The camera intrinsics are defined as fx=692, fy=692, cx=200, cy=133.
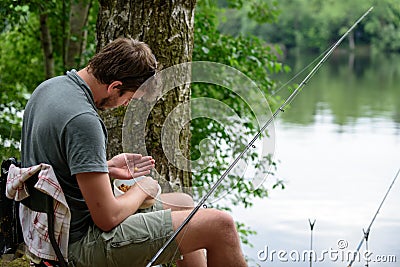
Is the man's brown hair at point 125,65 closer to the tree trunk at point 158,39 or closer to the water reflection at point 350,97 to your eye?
the tree trunk at point 158,39

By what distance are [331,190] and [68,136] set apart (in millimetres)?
6791

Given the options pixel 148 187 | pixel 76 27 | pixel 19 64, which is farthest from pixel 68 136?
pixel 19 64

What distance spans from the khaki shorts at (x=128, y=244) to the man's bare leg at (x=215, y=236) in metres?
0.05

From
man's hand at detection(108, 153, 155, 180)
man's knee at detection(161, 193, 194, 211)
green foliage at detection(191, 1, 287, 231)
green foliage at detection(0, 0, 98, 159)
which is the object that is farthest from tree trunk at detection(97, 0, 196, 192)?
green foliage at detection(0, 0, 98, 159)

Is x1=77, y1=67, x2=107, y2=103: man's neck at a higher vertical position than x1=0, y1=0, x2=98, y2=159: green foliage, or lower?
higher

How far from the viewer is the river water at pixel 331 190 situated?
6.34 meters

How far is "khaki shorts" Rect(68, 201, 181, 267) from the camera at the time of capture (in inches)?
88.0

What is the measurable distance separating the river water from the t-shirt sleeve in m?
3.81

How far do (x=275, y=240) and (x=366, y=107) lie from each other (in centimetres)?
994

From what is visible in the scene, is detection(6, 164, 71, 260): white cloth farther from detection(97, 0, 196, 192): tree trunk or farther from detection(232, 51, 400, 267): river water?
detection(232, 51, 400, 267): river water

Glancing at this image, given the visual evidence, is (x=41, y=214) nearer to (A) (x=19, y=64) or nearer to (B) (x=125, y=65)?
(B) (x=125, y=65)

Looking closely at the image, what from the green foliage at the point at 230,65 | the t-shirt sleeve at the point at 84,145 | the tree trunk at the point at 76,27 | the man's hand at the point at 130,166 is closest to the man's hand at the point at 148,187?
the man's hand at the point at 130,166

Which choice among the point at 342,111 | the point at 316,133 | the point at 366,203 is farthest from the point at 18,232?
the point at 342,111

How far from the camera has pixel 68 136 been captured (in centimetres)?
210
